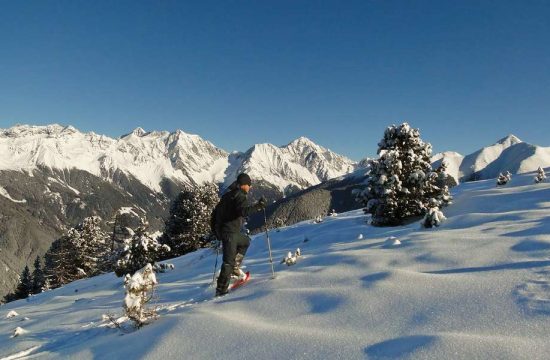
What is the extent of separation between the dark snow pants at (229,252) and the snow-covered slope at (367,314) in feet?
1.56

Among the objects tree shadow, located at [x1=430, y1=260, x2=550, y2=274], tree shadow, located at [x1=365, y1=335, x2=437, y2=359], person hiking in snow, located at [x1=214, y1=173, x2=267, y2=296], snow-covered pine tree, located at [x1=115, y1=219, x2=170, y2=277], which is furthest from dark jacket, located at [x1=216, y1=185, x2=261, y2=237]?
snow-covered pine tree, located at [x1=115, y1=219, x2=170, y2=277]

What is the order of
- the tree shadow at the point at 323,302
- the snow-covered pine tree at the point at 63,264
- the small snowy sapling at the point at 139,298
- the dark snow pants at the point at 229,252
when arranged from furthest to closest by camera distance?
the snow-covered pine tree at the point at 63,264, the dark snow pants at the point at 229,252, the small snowy sapling at the point at 139,298, the tree shadow at the point at 323,302

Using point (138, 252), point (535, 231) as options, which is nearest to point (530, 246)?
point (535, 231)

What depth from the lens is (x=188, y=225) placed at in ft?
141

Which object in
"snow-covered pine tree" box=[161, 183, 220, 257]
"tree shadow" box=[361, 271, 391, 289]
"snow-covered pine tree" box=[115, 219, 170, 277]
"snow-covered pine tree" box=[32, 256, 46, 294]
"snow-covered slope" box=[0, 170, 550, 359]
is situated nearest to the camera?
"snow-covered slope" box=[0, 170, 550, 359]

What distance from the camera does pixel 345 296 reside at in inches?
229

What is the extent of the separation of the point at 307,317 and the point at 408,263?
110 inches

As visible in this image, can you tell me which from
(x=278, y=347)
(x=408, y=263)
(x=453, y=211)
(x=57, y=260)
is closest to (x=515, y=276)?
(x=408, y=263)

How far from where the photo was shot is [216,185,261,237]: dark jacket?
8422 millimetres

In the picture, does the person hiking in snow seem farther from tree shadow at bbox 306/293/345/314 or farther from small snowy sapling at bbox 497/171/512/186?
small snowy sapling at bbox 497/171/512/186

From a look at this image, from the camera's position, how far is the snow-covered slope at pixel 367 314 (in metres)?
4.13

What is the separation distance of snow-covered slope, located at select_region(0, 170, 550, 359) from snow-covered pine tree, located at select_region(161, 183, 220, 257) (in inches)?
1319

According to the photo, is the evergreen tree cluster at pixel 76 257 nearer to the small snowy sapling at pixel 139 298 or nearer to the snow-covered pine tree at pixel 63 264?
the snow-covered pine tree at pixel 63 264

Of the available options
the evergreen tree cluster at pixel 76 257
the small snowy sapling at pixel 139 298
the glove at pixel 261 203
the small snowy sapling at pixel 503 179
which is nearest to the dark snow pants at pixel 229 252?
the glove at pixel 261 203
